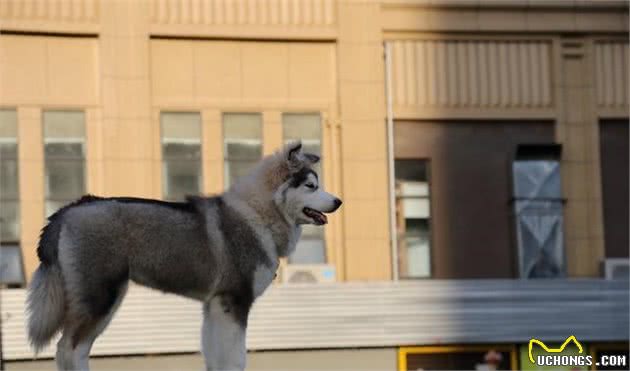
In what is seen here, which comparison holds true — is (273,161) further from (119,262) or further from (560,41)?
(560,41)

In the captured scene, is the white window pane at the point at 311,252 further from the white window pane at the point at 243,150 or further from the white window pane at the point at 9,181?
the white window pane at the point at 9,181

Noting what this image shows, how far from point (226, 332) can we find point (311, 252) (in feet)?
68.9

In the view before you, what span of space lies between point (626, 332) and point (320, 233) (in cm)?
698

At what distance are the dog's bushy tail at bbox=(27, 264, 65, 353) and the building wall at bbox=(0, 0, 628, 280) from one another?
20.1 m

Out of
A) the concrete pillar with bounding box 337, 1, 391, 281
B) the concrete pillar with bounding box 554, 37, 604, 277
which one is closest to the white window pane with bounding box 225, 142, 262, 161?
the concrete pillar with bounding box 337, 1, 391, 281

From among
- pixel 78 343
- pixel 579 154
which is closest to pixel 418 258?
pixel 579 154

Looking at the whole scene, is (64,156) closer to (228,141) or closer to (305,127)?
(228,141)

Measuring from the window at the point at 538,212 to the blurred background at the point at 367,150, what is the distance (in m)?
0.05

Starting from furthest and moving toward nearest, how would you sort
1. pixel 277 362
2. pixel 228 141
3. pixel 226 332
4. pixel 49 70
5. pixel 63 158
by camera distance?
pixel 228 141 < pixel 63 158 < pixel 49 70 < pixel 277 362 < pixel 226 332

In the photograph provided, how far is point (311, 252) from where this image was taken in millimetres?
33250

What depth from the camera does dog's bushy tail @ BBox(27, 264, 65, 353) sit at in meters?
11.8

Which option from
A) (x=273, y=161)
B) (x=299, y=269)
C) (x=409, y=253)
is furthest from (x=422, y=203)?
(x=273, y=161)
